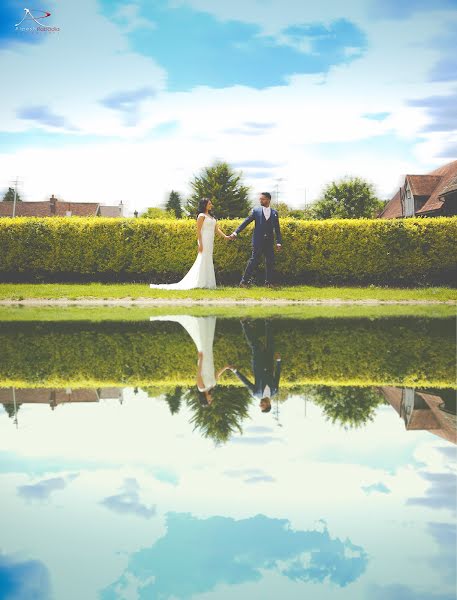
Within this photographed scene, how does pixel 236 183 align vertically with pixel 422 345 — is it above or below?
above

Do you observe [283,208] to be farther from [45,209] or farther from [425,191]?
[425,191]

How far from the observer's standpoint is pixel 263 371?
7.92m

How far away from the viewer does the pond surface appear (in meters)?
3.05

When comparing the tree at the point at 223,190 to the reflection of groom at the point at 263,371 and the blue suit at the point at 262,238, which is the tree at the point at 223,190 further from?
the reflection of groom at the point at 263,371

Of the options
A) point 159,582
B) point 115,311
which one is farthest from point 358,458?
point 115,311

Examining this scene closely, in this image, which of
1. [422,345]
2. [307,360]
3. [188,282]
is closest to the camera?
[307,360]

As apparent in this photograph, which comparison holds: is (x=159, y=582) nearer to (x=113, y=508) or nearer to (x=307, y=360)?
(x=113, y=508)

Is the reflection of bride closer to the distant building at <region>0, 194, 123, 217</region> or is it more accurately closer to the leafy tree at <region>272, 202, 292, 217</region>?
the leafy tree at <region>272, 202, 292, 217</region>

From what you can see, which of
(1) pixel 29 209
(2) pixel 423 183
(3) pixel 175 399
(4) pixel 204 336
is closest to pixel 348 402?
(3) pixel 175 399

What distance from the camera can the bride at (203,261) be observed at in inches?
789

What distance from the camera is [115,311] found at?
1573cm

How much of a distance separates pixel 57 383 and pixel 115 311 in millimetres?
8417

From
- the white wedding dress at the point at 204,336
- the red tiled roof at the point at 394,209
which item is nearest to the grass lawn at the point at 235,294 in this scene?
the white wedding dress at the point at 204,336

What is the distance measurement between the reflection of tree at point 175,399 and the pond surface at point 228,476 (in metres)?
0.03
